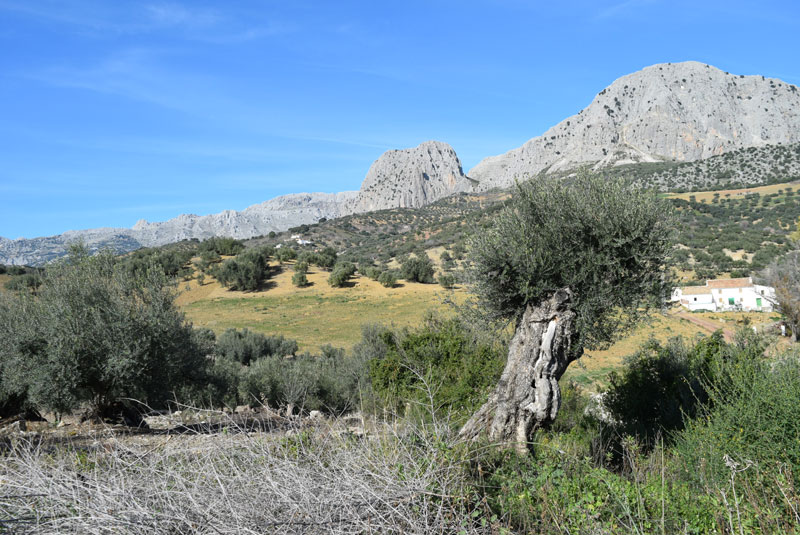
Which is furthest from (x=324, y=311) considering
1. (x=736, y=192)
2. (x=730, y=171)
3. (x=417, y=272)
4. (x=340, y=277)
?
(x=730, y=171)

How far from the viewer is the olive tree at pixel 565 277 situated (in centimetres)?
734

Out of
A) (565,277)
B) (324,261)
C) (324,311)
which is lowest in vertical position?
(324,311)

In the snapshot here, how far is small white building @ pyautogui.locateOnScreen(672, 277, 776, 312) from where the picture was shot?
35594 mm

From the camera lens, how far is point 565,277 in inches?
305

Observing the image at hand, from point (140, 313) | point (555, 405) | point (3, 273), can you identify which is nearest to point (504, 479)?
point (555, 405)

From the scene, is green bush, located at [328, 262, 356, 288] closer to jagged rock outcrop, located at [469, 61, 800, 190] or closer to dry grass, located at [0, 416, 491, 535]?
dry grass, located at [0, 416, 491, 535]

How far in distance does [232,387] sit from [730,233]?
2337 inches

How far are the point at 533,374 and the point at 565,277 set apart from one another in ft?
5.94

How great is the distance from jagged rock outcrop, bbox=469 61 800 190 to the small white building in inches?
3282

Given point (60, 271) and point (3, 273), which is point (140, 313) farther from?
point (3, 273)

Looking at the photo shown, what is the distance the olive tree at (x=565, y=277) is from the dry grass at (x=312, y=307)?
1865cm

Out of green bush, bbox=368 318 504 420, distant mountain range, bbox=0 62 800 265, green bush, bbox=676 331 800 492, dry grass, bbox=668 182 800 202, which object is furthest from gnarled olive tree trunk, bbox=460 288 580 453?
distant mountain range, bbox=0 62 800 265

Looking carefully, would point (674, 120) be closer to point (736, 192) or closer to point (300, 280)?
point (736, 192)

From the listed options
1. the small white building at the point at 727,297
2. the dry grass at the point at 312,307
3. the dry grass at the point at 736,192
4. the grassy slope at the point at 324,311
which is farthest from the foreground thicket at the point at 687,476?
the dry grass at the point at 736,192
